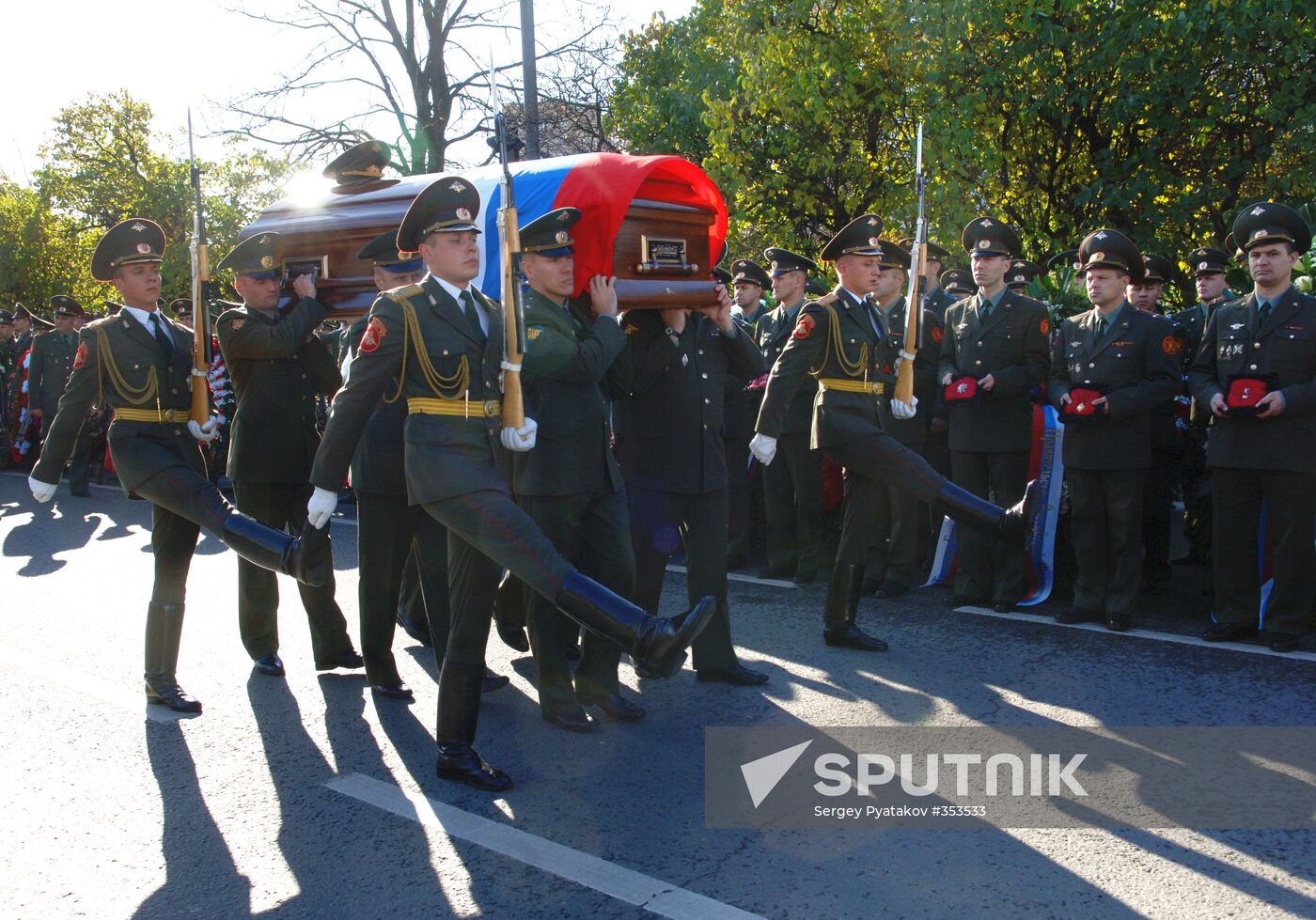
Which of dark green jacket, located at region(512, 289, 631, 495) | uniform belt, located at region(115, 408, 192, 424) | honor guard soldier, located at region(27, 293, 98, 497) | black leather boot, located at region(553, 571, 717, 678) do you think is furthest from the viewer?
honor guard soldier, located at region(27, 293, 98, 497)

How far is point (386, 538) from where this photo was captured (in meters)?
5.13

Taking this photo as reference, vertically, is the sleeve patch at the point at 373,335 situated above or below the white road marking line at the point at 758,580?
above

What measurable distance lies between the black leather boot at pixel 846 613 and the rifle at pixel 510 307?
2169 mm

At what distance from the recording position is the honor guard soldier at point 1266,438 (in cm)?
563

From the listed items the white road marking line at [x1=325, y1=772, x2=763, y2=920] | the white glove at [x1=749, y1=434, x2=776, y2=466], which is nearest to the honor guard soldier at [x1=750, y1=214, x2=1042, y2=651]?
the white glove at [x1=749, y1=434, x2=776, y2=466]

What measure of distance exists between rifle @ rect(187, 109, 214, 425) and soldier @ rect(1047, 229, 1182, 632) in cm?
411

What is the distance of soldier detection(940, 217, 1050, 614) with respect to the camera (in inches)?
260

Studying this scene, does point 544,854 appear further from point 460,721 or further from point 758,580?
point 758,580

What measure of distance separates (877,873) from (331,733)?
2.29 meters

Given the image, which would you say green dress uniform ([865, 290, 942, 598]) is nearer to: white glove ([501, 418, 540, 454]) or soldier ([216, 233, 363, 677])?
soldier ([216, 233, 363, 677])

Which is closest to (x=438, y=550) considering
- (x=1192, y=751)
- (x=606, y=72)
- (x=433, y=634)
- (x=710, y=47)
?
(x=433, y=634)

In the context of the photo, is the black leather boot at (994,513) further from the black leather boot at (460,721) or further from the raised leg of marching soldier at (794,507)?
the black leather boot at (460,721)

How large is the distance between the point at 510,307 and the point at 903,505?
365 centimetres

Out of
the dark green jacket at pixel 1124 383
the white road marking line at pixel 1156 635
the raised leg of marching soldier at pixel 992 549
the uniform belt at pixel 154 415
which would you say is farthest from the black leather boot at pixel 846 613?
the uniform belt at pixel 154 415
